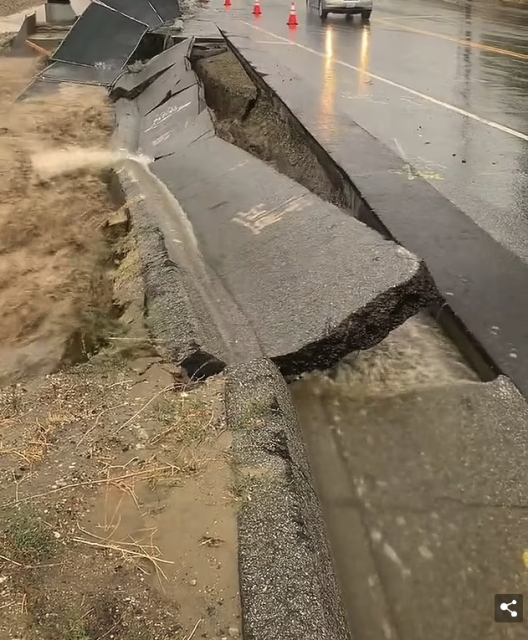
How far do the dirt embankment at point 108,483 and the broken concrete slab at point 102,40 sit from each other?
953cm

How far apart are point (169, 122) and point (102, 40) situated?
5.43 metres

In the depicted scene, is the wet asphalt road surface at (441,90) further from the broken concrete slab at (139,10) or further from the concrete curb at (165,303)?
the concrete curb at (165,303)

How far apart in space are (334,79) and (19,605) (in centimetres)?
1006

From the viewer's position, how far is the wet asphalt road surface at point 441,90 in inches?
247

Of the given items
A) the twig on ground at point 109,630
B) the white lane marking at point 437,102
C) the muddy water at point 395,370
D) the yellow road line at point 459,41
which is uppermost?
the yellow road line at point 459,41

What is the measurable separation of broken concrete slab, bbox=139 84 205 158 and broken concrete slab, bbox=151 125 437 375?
7.53ft

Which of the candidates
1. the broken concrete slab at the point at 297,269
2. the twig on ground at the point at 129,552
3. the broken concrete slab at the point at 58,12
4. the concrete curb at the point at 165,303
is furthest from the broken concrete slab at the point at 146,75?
the twig on ground at the point at 129,552

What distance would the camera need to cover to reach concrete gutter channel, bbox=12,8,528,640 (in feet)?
8.16

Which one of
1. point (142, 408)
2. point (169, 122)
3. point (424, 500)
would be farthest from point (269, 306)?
point (169, 122)

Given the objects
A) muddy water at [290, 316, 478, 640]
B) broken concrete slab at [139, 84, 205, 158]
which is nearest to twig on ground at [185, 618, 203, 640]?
muddy water at [290, 316, 478, 640]

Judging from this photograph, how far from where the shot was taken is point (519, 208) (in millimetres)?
5777

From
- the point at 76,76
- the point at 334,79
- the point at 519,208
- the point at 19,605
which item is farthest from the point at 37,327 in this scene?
the point at 76,76

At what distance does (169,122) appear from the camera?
9141mm

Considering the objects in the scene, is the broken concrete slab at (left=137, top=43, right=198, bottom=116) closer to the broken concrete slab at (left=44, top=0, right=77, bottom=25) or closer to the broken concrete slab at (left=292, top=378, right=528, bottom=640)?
the broken concrete slab at (left=292, top=378, right=528, bottom=640)
